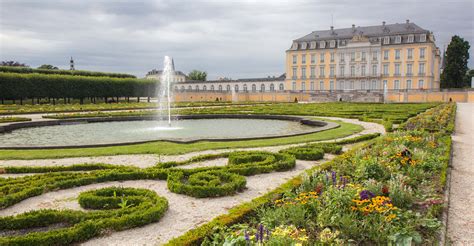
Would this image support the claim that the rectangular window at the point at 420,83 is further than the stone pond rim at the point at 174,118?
Yes

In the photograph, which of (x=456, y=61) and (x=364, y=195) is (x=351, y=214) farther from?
(x=456, y=61)

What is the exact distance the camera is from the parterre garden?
362cm

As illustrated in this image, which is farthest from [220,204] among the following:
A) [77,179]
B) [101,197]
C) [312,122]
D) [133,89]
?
[133,89]

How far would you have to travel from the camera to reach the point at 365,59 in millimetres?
57375

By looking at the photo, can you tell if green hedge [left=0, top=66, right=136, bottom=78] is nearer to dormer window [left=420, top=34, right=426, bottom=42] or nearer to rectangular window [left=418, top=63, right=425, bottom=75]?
rectangular window [left=418, top=63, right=425, bottom=75]

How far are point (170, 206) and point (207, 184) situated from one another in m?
0.79

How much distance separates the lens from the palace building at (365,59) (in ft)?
178

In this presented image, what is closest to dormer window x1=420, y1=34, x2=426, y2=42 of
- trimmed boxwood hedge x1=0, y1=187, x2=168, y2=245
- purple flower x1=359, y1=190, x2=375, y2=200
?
purple flower x1=359, y1=190, x2=375, y2=200

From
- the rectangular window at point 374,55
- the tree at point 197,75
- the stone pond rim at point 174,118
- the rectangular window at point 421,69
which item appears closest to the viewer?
the stone pond rim at point 174,118

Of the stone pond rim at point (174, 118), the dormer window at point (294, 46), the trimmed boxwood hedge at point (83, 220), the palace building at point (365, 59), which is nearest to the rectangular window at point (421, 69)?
the palace building at point (365, 59)

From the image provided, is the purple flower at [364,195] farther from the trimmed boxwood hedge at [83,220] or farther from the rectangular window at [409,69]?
the rectangular window at [409,69]

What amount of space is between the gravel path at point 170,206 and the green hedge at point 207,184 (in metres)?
0.09

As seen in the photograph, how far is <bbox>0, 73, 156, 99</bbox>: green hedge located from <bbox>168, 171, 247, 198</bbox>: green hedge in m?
36.4

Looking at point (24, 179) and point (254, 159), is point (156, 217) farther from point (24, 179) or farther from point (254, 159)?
point (254, 159)
